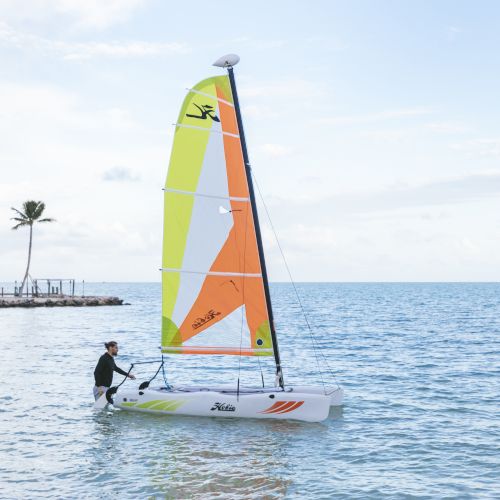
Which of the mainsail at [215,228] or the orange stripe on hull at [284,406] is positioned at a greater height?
the mainsail at [215,228]

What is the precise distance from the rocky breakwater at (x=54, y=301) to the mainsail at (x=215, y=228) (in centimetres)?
6794

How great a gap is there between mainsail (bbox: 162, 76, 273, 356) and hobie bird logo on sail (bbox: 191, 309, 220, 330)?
0.10 feet

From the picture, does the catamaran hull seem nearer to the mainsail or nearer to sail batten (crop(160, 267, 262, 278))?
the mainsail

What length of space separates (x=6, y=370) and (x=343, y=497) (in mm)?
22298

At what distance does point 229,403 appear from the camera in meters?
19.1

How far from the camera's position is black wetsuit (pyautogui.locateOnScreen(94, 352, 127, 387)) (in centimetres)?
2019

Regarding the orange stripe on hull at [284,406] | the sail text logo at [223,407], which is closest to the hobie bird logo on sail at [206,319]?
the sail text logo at [223,407]

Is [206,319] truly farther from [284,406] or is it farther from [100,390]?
[100,390]

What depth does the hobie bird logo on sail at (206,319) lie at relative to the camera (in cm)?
2003

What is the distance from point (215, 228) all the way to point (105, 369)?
18.5ft

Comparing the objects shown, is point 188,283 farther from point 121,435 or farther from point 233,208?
point 121,435

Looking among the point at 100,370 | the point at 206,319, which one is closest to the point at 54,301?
the point at 100,370

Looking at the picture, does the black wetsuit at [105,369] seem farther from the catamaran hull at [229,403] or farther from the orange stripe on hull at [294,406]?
the orange stripe on hull at [294,406]

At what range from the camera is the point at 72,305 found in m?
88.6
